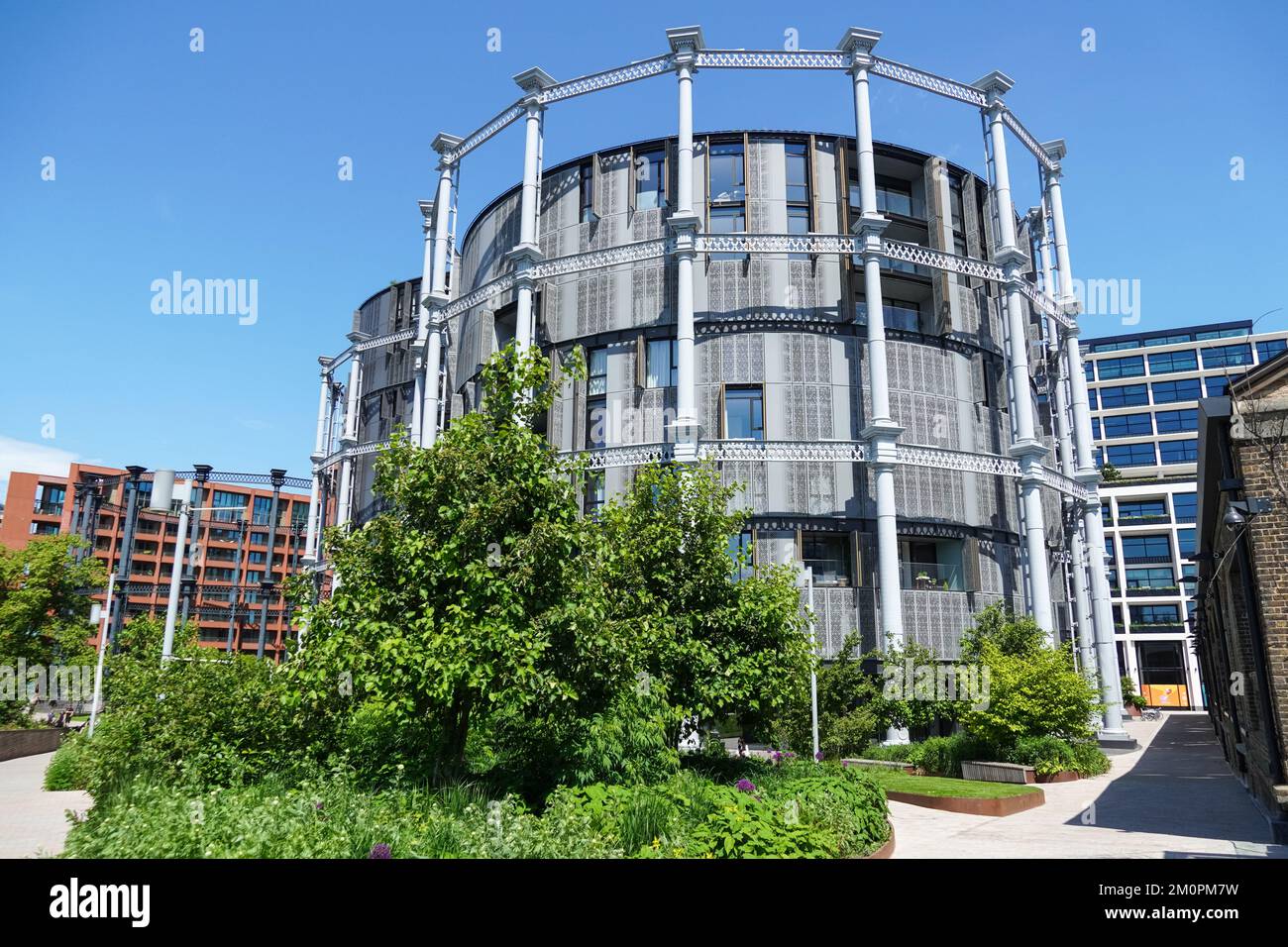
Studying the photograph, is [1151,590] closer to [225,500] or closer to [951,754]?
[951,754]

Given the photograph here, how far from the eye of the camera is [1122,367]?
95938 mm

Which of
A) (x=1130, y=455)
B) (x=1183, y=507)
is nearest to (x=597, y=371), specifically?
(x=1183, y=507)

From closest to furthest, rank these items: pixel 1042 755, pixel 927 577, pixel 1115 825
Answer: pixel 1115 825 → pixel 1042 755 → pixel 927 577

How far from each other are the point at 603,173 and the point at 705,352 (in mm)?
11379

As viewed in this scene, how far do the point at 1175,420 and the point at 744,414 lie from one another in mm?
83126

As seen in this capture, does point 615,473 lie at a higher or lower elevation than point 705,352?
lower

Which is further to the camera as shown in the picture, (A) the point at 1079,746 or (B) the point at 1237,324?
(B) the point at 1237,324

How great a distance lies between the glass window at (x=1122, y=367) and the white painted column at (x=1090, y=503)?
207 ft

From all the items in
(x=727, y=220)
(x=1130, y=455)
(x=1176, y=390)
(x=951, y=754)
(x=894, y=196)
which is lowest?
(x=951, y=754)

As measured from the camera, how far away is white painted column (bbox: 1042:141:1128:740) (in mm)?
35375

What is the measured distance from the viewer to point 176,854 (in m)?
7.16
